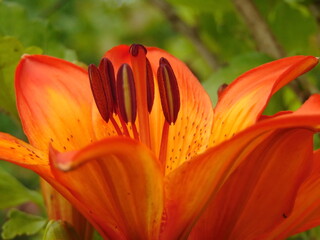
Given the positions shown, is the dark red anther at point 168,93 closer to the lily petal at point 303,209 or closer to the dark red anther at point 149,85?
the dark red anther at point 149,85

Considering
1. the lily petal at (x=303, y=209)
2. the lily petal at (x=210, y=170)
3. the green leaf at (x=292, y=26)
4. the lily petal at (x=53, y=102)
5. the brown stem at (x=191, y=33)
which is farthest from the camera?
the brown stem at (x=191, y=33)

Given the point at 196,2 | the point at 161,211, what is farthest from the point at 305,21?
the point at 161,211

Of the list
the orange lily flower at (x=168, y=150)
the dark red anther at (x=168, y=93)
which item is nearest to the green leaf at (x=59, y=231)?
the orange lily flower at (x=168, y=150)

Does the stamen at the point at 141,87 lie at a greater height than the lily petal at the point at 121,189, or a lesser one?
greater

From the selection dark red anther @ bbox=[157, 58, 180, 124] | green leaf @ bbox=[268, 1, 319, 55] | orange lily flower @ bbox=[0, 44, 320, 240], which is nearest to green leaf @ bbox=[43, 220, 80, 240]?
orange lily flower @ bbox=[0, 44, 320, 240]

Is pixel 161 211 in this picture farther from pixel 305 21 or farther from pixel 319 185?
pixel 305 21

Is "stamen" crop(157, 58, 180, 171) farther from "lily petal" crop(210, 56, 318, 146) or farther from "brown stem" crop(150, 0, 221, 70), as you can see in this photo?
"brown stem" crop(150, 0, 221, 70)

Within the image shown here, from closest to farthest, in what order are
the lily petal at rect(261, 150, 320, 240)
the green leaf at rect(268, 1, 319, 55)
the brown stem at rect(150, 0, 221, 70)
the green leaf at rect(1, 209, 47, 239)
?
1. the lily petal at rect(261, 150, 320, 240)
2. the green leaf at rect(1, 209, 47, 239)
3. the green leaf at rect(268, 1, 319, 55)
4. the brown stem at rect(150, 0, 221, 70)
